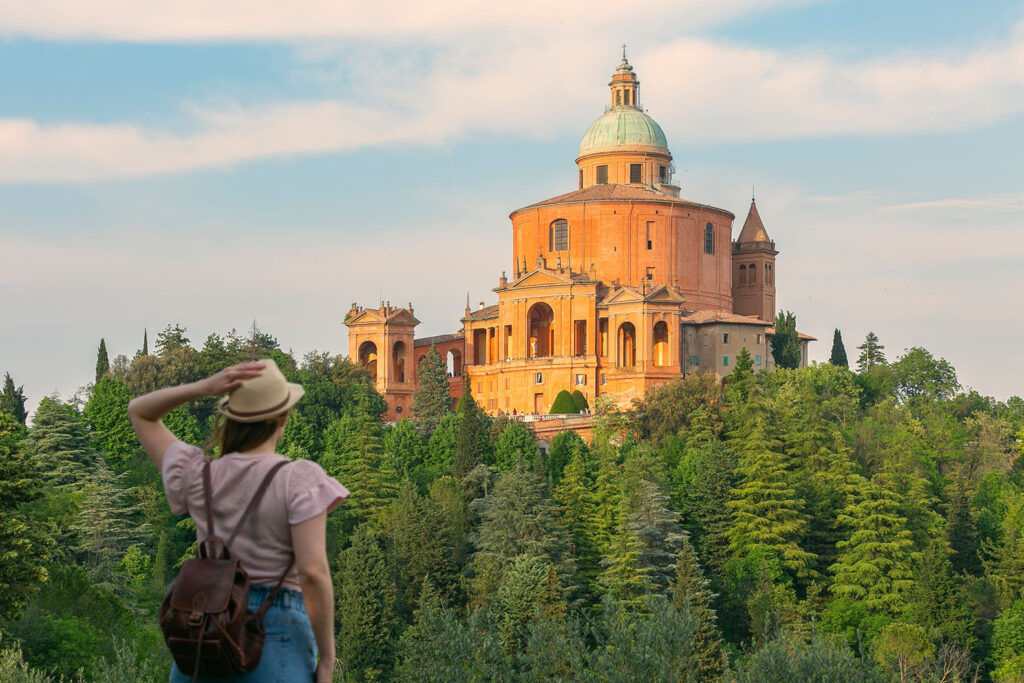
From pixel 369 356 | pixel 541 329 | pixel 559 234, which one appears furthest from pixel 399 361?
Result: pixel 559 234

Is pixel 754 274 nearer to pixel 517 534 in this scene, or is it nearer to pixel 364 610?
pixel 517 534

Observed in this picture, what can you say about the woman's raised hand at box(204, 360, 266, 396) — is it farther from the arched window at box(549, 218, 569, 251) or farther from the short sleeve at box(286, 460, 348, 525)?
the arched window at box(549, 218, 569, 251)

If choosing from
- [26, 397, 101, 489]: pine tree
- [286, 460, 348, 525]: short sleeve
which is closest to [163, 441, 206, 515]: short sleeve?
[286, 460, 348, 525]: short sleeve

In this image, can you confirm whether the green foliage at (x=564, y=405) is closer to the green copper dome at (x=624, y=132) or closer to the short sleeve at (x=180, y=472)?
the green copper dome at (x=624, y=132)

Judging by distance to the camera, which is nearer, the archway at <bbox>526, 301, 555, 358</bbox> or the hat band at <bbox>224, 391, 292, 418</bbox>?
the hat band at <bbox>224, 391, 292, 418</bbox>

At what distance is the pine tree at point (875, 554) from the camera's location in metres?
52.5

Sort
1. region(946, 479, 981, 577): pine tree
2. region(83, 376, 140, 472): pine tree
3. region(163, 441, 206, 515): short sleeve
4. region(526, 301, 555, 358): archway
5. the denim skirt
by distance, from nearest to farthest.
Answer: the denim skirt, region(163, 441, 206, 515): short sleeve, region(946, 479, 981, 577): pine tree, region(83, 376, 140, 472): pine tree, region(526, 301, 555, 358): archway

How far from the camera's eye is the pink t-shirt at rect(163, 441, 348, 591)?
5637 millimetres

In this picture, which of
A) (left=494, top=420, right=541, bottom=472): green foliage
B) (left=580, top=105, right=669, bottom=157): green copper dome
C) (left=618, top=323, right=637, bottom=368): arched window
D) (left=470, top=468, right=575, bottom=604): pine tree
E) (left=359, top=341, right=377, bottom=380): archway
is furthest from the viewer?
(left=580, top=105, right=669, bottom=157): green copper dome

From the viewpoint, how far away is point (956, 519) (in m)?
57.4

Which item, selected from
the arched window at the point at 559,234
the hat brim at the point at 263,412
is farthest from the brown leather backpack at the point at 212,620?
the arched window at the point at 559,234

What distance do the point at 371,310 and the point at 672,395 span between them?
17.1 meters

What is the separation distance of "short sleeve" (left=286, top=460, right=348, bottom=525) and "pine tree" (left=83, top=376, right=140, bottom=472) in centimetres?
5761

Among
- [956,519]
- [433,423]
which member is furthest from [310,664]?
[433,423]
